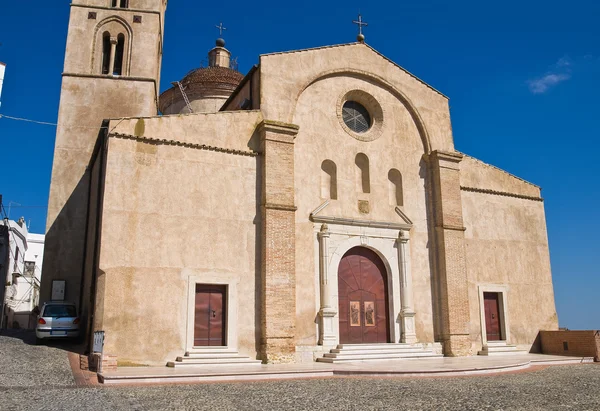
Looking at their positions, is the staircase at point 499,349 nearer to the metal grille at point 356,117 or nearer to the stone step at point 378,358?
the stone step at point 378,358

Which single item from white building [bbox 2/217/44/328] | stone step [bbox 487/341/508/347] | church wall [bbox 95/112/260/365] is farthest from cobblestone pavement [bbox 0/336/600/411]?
white building [bbox 2/217/44/328]

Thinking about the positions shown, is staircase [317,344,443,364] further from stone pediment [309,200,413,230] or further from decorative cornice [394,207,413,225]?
decorative cornice [394,207,413,225]

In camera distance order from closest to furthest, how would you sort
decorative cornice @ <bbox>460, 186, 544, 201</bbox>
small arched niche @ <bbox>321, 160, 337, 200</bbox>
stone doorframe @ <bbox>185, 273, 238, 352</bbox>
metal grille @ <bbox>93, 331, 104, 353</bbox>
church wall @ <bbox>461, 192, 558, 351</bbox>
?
metal grille @ <bbox>93, 331, 104, 353</bbox>, stone doorframe @ <bbox>185, 273, 238, 352</bbox>, small arched niche @ <bbox>321, 160, 337, 200</bbox>, church wall @ <bbox>461, 192, 558, 351</bbox>, decorative cornice @ <bbox>460, 186, 544, 201</bbox>

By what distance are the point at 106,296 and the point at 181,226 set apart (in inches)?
105

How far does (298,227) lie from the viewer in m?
16.7

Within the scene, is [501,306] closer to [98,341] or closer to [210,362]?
[210,362]

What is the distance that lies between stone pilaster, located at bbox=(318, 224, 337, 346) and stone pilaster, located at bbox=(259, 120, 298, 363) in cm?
106

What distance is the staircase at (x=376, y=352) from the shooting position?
15.5 m

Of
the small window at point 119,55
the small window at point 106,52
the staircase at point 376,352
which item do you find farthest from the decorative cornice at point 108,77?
the staircase at point 376,352

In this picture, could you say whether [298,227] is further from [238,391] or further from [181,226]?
[238,391]

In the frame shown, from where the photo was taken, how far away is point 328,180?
17.9 meters

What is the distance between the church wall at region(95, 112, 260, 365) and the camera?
45.7 ft

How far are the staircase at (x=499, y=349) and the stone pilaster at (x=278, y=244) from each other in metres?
7.24

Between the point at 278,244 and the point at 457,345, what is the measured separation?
706 cm
